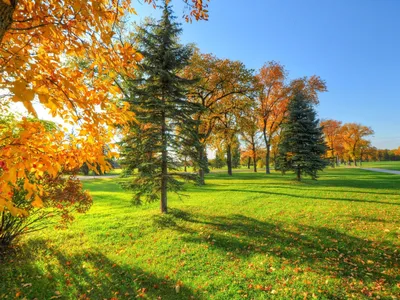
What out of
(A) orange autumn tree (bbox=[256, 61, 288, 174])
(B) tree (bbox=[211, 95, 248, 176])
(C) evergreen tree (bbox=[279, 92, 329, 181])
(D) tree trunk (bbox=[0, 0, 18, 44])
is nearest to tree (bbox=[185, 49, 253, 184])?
(B) tree (bbox=[211, 95, 248, 176])

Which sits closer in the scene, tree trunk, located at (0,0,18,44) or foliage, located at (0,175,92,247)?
tree trunk, located at (0,0,18,44)

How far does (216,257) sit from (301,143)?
48.4 ft

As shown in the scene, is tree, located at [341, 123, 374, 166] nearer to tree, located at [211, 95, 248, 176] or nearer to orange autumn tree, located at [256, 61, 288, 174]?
orange autumn tree, located at [256, 61, 288, 174]

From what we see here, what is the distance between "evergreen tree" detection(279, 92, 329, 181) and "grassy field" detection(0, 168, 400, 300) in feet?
25.8

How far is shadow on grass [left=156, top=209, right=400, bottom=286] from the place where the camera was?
4.25 metres

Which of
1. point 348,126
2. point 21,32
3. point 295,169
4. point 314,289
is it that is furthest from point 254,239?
point 348,126

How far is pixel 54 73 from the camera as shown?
189 cm

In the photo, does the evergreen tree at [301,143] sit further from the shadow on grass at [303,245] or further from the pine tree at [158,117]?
the pine tree at [158,117]

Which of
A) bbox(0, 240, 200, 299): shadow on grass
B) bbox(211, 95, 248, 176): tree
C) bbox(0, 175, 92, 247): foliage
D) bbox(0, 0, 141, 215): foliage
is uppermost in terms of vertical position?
bbox(211, 95, 248, 176): tree

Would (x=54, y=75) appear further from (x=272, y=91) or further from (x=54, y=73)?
(x=272, y=91)

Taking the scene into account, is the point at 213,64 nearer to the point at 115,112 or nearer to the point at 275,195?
the point at 275,195

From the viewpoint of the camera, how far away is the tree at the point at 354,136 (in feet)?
155

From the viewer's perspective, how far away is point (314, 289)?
3.63m

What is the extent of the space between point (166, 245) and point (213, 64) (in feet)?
48.7
